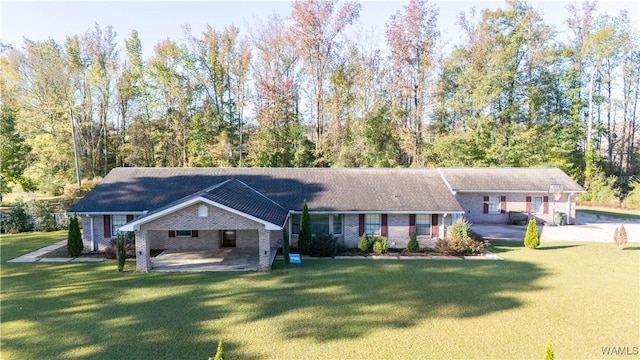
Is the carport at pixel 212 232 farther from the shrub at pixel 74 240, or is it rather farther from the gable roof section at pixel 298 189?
the shrub at pixel 74 240

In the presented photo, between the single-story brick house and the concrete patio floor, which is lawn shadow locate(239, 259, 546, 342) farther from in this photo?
the single-story brick house

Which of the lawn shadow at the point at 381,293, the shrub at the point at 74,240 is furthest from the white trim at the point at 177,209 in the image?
the shrub at the point at 74,240

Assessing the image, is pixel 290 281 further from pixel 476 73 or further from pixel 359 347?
pixel 476 73

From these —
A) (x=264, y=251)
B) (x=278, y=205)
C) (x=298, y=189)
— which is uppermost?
(x=298, y=189)

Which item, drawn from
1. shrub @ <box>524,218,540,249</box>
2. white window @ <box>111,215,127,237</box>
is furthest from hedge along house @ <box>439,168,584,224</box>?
white window @ <box>111,215,127,237</box>

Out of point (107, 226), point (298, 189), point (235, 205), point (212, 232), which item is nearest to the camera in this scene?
point (235, 205)

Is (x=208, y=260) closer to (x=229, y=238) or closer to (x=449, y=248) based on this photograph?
(x=229, y=238)

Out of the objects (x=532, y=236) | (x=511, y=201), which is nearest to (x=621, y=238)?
(x=532, y=236)
